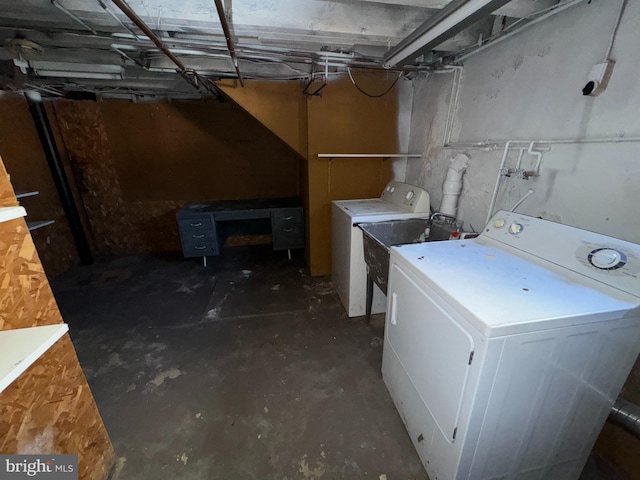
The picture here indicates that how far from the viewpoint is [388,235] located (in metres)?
2.20

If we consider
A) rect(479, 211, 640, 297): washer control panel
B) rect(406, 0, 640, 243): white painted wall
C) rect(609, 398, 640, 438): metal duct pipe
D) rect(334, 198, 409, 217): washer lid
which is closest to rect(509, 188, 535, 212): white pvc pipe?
rect(406, 0, 640, 243): white painted wall

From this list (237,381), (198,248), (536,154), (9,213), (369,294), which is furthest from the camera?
(198,248)

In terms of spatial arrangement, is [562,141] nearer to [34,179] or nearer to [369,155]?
[369,155]

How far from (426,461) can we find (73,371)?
158cm

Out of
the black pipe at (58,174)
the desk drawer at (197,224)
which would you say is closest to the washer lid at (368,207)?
the desk drawer at (197,224)

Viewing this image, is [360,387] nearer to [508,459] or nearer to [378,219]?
[508,459]

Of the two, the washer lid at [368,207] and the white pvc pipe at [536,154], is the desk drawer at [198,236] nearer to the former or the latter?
the washer lid at [368,207]

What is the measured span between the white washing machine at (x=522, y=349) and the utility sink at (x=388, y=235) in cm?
60

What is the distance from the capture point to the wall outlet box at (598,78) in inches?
44.1

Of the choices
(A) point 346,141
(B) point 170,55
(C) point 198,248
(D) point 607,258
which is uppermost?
(B) point 170,55

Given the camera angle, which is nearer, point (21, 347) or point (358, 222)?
point (21, 347)

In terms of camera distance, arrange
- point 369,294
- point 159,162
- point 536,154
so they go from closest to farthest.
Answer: point 536,154
point 369,294
point 159,162

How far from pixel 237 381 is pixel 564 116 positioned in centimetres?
238

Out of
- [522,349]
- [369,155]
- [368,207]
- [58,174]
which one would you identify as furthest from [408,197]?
[58,174]
